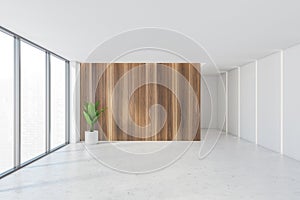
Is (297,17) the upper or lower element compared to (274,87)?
upper

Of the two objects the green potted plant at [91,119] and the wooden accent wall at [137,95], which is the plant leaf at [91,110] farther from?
the wooden accent wall at [137,95]

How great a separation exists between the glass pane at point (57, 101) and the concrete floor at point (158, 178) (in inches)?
43.1

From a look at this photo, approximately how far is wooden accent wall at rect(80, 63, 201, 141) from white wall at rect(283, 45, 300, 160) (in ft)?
7.90

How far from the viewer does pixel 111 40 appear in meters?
4.79

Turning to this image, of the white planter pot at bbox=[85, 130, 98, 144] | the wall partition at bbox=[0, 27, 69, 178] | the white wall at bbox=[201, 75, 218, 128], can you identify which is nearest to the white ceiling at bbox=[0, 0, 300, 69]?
the wall partition at bbox=[0, 27, 69, 178]

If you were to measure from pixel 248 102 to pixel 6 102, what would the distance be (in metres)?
5.85

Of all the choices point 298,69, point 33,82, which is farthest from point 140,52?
point 298,69

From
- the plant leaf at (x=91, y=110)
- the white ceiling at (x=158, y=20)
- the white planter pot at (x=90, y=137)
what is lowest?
the white planter pot at (x=90, y=137)

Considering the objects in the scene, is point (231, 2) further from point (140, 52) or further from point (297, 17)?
point (140, 52)

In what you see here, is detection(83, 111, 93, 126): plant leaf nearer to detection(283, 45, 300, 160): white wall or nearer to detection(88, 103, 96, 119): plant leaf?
detection(88, 103, 96, 119): plant leaf

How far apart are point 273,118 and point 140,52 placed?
3.10 m

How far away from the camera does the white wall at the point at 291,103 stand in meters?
5.04

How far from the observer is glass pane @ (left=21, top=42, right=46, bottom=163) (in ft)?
15.8

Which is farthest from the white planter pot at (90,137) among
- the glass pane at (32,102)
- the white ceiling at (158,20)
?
the white ceiling at (158,20)
